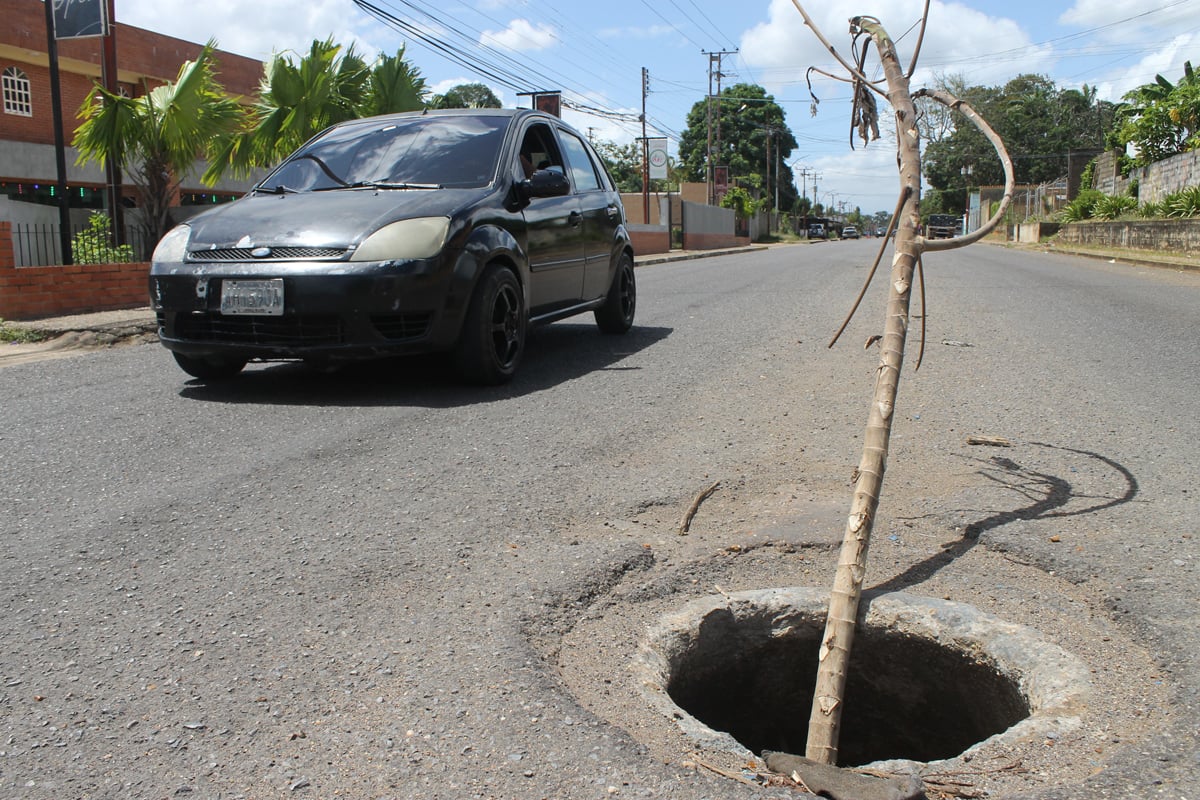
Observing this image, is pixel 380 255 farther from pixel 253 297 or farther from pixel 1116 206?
pixel 1116 206

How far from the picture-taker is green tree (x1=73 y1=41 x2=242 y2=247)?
1132 centimetres

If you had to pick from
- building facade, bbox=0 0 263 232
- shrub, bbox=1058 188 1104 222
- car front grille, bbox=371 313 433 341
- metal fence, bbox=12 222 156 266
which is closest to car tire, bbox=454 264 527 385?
car front grille, bbox=371 313 433 341

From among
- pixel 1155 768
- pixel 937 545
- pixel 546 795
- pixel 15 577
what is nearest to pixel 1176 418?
pixel 937 545

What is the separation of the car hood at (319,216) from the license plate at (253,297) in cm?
22

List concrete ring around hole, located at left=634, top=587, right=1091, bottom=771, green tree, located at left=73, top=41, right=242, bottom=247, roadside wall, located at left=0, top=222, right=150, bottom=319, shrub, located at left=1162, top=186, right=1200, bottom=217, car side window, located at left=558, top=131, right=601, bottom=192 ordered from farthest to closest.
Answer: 1. shrub, located at left=1162, top=186, right=1200, bottom=217
2. green tree, located at left=73, top=41, right=242, bottom=247
3. roadside wall, located at left=0, top=222, right=150, bottom=319
4. car side window, located at left=558, top=131, right=601, bottom=192
5. concrete ring around hole, located at left=634, top=587, right=1091, bottom=771

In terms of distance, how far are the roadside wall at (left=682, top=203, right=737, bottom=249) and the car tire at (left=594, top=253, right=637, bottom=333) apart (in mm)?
33513

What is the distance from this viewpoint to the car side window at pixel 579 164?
287 inches

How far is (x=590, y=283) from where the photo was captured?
7.30m

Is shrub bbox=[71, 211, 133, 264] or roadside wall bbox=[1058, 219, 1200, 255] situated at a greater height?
roadside wall bbox=[1058, 219, 1200, 255]

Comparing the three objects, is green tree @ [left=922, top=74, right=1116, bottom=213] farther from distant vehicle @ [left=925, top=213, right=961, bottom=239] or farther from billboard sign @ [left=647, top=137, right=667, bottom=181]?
billboard sign @ [left=647, top=137, right=667, bottom=181]

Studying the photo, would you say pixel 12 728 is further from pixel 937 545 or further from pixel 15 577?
pixel 937 545

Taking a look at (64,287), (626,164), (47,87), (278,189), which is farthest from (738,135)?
(278,189)

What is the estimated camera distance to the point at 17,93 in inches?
909

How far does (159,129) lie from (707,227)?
37.4 m
